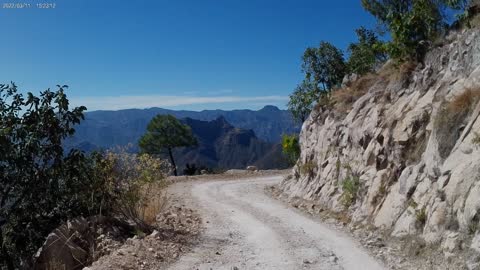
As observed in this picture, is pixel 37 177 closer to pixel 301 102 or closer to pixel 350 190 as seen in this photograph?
pixel 350 190

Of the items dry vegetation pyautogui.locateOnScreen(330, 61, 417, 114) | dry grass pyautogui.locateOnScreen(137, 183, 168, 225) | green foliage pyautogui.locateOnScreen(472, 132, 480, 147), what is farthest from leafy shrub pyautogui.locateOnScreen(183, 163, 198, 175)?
green foliage pyautogui.locateOnScreen(472, 132, 480, 147)

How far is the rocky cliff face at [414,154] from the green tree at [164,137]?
3693cm

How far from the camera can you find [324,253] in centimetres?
1099

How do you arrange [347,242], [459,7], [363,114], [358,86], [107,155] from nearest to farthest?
1. [347,242]
2. [107,155]
3. [459,7]
4. [363,114]
5. [358,86]

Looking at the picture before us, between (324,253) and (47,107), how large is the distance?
350 inches

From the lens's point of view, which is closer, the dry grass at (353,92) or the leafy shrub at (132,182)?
the leafy shrub at (132,182)

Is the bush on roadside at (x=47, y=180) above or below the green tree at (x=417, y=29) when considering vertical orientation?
below

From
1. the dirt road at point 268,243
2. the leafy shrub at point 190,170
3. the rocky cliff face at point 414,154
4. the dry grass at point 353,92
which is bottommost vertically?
the leafy shrub at point 190,170

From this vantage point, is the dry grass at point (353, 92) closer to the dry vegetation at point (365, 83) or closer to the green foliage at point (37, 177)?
the dry vegetation at point (365, 83)

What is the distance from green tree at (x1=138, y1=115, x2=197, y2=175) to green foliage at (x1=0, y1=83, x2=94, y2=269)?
42.1 metres

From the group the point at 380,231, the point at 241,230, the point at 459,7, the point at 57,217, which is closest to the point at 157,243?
the point at 241,230

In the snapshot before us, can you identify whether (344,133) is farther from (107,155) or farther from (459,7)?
(107,155)

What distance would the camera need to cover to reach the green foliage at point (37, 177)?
42.7 ft

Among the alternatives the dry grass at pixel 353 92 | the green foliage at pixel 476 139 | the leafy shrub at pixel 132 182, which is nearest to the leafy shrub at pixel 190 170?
the dry grass at pixel 353 92
